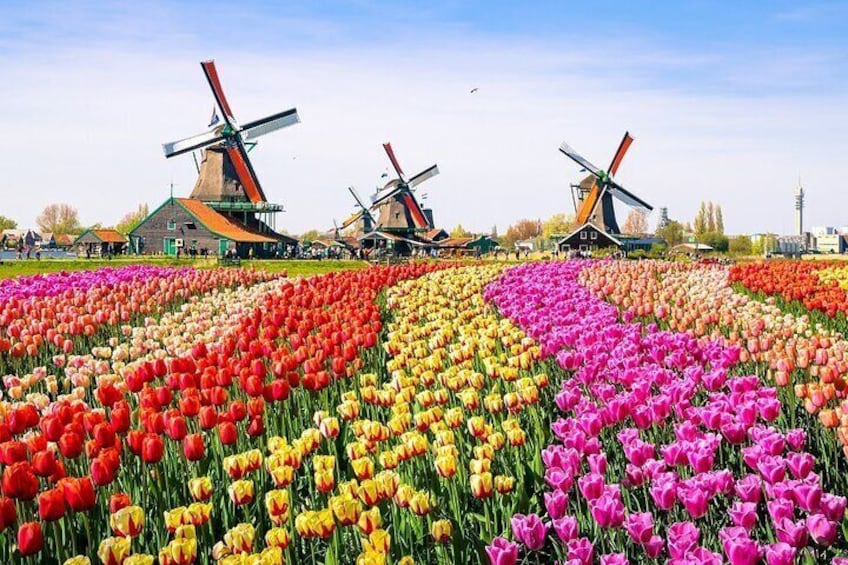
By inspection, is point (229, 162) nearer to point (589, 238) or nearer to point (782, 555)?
point (589, 238)

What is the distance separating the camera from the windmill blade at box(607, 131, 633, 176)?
6244 centimetres

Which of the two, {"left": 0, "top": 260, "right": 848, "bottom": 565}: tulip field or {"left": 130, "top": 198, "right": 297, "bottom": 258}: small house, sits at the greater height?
{"left": 130, "top": 198, "right": 297, "bottom": 258}: small house

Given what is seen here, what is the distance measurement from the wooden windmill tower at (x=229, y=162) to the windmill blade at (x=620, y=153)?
2427 centimetres

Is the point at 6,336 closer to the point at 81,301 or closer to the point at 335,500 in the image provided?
the point at 81,301

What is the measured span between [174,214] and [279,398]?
5310 cm

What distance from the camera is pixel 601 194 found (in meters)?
64.1

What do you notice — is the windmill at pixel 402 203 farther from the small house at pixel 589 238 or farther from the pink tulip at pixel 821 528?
the pink tulip at pixel 821 528

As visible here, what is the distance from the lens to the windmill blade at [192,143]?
53722 millimetres

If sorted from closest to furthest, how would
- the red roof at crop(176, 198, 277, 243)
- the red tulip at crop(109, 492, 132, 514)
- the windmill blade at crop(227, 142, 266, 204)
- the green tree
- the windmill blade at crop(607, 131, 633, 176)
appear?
the red tulip at crop(109, 492, 132, 514) → the red roof at crop(176, 198, 277, 243) → the windmill blade at crop(227, 142, 266, 204) → the windmill blade at crop(607, 131, 633, 176) → the green tree

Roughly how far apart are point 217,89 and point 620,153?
29427mm

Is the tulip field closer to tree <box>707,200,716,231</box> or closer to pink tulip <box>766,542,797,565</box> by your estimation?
pink tulip <box>766,542,797,565</box>

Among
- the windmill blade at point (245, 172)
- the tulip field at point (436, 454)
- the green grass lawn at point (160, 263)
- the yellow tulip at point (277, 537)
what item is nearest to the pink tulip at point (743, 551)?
the tulip field at point (436, 454)

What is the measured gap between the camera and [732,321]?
8.48 meters

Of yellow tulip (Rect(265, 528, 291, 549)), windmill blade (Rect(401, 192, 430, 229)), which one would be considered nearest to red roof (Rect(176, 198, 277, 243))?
windmill blade (Rect(401, 192, 430, 229))
